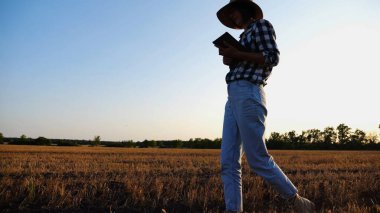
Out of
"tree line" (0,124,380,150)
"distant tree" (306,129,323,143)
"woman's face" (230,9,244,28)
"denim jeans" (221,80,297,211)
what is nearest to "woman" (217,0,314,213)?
"denim jeans" (221,80,297,211)

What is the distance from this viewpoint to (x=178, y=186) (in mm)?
6160

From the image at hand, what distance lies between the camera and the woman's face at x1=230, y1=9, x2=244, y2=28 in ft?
11.5

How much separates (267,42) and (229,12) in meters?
0.65

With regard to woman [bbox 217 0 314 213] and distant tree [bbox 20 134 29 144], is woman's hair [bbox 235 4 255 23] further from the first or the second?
distant tree [bbox 20 134 29 144]

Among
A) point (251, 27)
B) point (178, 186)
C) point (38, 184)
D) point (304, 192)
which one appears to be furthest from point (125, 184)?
point (251, 27)

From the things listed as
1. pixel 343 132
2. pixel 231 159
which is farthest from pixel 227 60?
pixel 343 132

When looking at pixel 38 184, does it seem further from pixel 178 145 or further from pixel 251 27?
pixel 178 145

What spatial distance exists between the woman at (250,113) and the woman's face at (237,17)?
4.4 inches

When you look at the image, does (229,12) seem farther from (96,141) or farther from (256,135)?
(96,141)

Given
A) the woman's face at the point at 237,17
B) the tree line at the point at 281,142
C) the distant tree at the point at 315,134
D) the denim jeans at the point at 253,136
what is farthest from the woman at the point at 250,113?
the distant tree at the point at 315,134

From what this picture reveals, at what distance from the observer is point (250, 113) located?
3.09 metres

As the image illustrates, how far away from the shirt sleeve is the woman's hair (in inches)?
10.6

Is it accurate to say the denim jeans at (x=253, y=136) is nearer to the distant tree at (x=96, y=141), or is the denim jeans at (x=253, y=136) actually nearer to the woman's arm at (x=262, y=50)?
the woman's arm at (x=262, y=50)

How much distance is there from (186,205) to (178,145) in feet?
315
